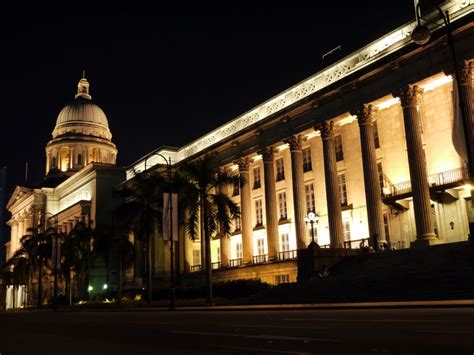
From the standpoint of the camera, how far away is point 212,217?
39.1 metres

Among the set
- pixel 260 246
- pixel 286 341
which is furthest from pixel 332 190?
pixel 286 341

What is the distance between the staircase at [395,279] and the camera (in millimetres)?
24031

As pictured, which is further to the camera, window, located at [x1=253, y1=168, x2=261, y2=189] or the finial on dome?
the finial on dome

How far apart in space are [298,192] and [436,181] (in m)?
12.1

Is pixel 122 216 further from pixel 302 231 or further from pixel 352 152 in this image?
pixel 352 152

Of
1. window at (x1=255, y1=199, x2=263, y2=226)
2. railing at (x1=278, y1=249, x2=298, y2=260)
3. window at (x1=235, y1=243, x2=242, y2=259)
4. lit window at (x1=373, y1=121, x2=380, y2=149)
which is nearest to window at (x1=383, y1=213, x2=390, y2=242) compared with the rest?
lit window at (x1=373, y1=121, x2=380, y2=149)

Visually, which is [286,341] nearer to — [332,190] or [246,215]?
[332,190]

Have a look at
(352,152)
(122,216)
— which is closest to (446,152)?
(352,152)

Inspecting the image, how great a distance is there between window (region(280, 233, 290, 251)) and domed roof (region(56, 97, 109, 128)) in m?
75.0

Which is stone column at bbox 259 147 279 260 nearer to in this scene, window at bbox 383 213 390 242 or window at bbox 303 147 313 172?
window at bbox 303 147 313 172

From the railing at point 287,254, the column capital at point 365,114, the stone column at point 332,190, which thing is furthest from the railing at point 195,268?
the column capital at point 365,114

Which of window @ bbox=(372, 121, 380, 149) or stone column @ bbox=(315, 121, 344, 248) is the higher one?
window @ bbox=(372, 121, 380, 149)

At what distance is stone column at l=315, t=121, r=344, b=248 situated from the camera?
40812 mm

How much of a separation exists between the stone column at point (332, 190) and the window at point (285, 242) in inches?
374
